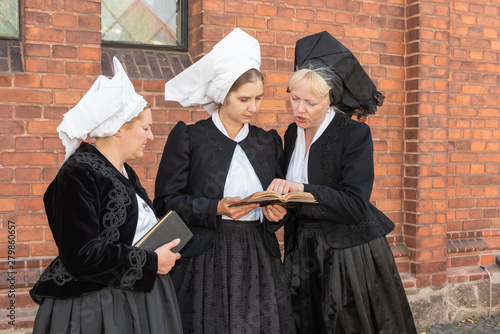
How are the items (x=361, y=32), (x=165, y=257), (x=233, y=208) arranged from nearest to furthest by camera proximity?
(x=165, y=257)
(x=233, y=208)
(x=361, y=32)

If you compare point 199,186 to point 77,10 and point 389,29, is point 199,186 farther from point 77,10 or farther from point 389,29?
point 389,29

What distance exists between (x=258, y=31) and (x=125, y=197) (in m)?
2.40

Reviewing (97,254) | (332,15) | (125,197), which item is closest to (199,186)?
(125,197)

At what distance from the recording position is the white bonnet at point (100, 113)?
2.10 metres

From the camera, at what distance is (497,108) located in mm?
5164

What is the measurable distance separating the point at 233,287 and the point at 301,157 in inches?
32.3

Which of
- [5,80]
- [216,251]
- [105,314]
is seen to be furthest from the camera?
[5,80]

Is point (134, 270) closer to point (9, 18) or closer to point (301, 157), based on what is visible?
point (301, 157)

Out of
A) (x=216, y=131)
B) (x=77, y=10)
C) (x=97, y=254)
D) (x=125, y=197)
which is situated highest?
(x=77, y=10)

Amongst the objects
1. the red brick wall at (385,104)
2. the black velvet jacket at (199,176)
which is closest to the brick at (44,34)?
the red brick wall at (385,104)

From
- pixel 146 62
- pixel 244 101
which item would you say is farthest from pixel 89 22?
pixel 244 101

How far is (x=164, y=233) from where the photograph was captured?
2227mm

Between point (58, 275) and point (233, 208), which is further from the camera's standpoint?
point (233, 208)

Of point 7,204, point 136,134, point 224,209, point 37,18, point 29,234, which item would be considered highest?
point 37,18
